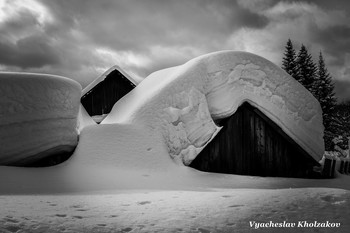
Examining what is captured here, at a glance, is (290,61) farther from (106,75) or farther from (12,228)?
(12,228)

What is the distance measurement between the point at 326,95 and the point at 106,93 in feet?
70.6

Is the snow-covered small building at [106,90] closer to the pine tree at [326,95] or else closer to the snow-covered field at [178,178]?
the snow-covered field at [178,178]

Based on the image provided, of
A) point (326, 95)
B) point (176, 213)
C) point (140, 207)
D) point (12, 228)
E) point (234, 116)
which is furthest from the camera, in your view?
point (326, 95)

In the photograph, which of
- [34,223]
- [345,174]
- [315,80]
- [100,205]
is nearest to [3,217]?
[34,223]

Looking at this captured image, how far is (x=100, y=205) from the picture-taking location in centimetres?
271

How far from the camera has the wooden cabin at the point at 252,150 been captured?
754 cm

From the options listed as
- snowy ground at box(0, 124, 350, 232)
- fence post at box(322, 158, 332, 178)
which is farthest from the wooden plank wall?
fence post at box(322, 158, 332, 178)

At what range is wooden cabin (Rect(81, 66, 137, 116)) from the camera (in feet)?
46.1

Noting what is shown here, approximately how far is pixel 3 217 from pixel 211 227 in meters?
1.66

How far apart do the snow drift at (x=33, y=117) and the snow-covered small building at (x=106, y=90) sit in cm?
834

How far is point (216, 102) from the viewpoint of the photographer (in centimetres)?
748

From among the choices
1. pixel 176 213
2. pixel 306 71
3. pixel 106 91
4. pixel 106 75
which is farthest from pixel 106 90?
pixel 306 71

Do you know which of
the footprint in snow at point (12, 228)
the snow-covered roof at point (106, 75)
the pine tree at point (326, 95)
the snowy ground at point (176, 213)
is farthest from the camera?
the pine tree at point (326, 95)

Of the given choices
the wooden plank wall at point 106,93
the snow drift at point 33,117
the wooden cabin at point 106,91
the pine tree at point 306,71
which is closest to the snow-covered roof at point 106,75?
the wooden cabin at point 106,91
